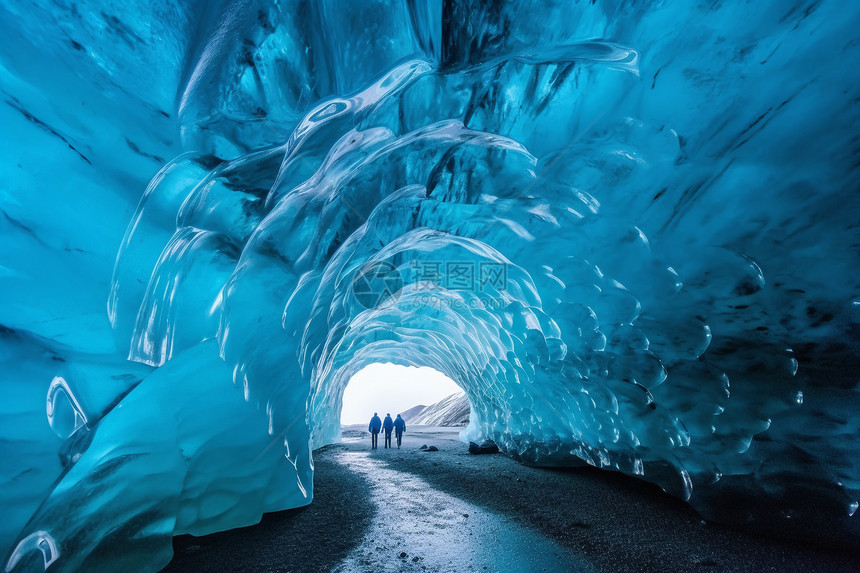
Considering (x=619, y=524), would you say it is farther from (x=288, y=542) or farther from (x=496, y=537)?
(x=288, y=542)

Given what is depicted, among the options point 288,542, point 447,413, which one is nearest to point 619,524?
point 288,542

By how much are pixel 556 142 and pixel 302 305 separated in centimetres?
300

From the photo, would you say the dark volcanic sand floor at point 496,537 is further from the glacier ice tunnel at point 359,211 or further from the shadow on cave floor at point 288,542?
the glacier ice tunnel at point 359,211

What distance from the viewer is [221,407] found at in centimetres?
353

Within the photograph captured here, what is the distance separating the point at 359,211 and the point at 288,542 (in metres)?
3.04

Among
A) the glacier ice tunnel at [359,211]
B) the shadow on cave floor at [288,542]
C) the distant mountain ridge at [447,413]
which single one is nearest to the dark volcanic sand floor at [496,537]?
the shadow on cave floor at [288,542]

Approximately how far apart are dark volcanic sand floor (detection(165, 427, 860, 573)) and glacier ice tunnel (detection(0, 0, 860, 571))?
1.07 feet

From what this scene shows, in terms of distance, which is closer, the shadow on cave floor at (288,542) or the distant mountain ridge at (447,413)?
the shadow on cave floor at (288,542)

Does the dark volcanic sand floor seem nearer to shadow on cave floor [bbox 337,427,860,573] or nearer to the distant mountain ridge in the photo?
shadow on cave floor [bbox 337,427,860,573]

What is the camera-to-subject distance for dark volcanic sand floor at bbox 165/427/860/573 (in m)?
3.02

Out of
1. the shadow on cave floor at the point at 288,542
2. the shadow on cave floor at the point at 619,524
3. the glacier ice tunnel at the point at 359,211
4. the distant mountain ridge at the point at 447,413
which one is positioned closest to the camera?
the glacier ice tunnel at the point at 359,211

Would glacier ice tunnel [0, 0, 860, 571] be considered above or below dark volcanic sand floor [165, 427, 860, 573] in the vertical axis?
above

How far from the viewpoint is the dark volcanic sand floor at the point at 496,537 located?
3.02 m

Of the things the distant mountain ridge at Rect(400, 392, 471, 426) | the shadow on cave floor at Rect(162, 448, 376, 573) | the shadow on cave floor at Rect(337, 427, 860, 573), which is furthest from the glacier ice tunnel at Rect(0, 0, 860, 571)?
the distant mountain ridge at Rect(400, 392, 471, 426)
